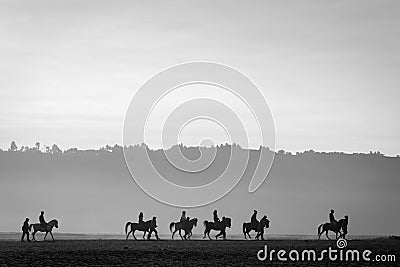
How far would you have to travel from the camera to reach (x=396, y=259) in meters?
40.2

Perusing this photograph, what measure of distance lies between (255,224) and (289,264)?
26.6 m

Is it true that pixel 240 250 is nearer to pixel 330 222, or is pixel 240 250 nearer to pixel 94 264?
pixel 94 264

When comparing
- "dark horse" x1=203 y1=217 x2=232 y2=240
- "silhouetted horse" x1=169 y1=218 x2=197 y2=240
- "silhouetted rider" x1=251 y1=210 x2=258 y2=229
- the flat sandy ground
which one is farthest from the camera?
"dark horse" x1=203 y1=217 x2=232 y2=240

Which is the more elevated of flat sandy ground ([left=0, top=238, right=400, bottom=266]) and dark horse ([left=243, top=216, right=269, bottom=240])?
dark horse ([left=243, top=216, right=269, bottom=240])

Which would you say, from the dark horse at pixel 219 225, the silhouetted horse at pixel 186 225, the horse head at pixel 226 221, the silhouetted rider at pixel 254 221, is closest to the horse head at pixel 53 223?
the silhouetted horse at pixel 186 225

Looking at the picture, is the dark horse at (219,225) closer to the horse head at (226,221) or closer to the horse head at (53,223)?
the horse head at (226,221)

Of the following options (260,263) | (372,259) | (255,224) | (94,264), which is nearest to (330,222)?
(255,224)

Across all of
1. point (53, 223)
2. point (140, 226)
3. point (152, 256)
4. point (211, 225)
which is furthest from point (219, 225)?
point (152, 256)

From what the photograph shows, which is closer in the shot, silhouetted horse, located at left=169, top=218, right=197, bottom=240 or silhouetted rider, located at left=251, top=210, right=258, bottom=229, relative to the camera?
silhouetted horse, located at left=169, top=218, right=197, bottom=240

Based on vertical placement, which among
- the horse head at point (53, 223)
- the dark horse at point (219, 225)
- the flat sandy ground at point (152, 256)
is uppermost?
the dark horse at point (219, 225)

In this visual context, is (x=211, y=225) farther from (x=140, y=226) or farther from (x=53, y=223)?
(x=53, y=223)

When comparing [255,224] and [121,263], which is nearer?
[121,263]

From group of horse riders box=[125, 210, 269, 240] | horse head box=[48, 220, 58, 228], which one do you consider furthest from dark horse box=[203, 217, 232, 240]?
horse head box=[48, 220, 58, 228]

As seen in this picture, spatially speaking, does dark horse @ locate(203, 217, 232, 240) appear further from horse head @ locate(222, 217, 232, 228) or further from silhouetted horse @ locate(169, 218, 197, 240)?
silhouetted horse @ locate(169, 218, 197, 240)
